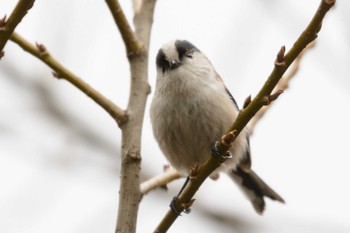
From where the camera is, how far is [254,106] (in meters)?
1.76

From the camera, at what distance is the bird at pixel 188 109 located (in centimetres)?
294

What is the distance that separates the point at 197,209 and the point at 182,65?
1.32 m

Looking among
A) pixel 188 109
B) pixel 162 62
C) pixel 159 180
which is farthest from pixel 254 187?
pixel 159 180

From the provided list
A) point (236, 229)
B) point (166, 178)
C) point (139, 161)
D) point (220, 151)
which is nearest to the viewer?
point (220, 151)

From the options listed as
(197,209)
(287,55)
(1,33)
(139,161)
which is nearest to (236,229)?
(197,209)

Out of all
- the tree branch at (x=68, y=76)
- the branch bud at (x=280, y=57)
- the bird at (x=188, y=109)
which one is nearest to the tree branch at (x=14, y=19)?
the tree branch at (x=68, y=76)

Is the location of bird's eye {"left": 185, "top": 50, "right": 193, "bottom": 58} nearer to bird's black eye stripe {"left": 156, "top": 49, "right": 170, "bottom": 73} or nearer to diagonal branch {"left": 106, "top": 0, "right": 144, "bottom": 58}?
bird's black eye stripe {"left": 156, "top": 49, "right": 170, "bottom": 73}

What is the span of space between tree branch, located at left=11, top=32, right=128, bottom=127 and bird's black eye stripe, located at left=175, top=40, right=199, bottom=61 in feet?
3.47

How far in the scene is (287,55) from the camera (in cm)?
169

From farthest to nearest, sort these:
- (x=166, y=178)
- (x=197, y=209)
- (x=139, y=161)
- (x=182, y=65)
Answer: (x=197, y=209)
(x=182, y=65)
(x=166, y=178)
(x=139, y=161)

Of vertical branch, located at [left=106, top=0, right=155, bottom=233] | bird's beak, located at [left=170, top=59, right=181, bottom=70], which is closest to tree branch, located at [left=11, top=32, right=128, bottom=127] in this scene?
vertical branch, located at [left=106, top=0, right=155, bottom=233]

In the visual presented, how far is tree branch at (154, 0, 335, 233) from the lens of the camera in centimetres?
163

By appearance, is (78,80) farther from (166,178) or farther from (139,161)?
(166,178)

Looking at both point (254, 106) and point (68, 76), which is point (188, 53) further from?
point (254, 106)
